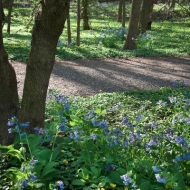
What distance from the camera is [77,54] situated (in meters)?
11.3

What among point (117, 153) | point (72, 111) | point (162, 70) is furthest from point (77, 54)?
point (117, 153)

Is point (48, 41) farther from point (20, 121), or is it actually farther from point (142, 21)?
point (142, 21)

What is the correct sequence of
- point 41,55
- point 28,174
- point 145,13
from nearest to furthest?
point 28,174
point 41,55
point 145,13

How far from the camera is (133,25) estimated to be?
12.7 metres

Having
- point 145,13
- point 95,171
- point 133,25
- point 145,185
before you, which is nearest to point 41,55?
point 95,171

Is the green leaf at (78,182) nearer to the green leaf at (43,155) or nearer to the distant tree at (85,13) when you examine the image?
the green leaf at (43,155)

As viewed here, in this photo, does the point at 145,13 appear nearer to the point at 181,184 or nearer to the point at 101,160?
the point at 101,160

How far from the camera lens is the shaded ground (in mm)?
8070

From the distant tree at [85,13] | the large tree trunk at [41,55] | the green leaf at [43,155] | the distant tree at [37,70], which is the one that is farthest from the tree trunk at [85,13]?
the green leaf at [43,155]

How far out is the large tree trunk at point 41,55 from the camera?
3.58 meters

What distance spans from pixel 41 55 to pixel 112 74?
5605mm

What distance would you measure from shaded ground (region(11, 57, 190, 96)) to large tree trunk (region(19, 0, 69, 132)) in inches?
134

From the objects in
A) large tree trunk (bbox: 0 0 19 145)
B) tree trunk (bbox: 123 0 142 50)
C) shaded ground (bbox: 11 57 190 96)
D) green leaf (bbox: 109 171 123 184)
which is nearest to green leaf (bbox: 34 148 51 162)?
green leaf (bbox: 109 171 123 184)

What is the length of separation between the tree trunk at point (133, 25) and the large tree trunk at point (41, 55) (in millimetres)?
9039
